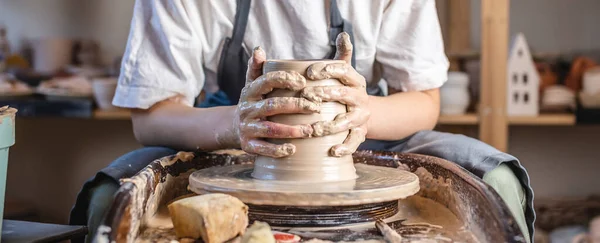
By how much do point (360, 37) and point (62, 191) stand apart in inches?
90.9

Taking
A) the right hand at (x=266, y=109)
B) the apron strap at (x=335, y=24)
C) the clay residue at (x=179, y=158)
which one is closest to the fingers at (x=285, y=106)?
the right hand at (x=266, y=109)

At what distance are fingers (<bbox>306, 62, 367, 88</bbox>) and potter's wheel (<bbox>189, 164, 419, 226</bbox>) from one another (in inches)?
6.2

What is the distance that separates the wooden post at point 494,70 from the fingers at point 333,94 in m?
1.49

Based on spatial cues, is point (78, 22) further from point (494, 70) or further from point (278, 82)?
point (278, 82)

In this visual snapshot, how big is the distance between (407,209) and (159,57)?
703mm

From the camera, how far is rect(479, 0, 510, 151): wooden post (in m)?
2.38

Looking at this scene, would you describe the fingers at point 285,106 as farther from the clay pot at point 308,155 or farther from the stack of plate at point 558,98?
the stack of plate at point 558,98

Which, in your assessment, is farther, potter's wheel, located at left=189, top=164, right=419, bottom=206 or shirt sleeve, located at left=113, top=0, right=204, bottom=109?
shirt sleeve, located at left=113, top=0, right=204, bottom=109

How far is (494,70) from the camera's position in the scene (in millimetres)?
2404

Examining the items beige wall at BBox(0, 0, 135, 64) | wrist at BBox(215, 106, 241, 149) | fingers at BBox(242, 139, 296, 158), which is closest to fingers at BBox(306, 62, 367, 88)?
fingers at BBox(242, 139, 296, 158)

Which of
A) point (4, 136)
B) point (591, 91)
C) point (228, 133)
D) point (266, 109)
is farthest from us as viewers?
point (591, 91)

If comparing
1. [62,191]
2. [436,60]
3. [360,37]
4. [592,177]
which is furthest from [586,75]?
[62,191]

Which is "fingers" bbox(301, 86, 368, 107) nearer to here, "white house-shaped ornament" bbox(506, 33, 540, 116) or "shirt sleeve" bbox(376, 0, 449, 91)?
"shirt sleeve" bbox(376, 0, 449, 91)

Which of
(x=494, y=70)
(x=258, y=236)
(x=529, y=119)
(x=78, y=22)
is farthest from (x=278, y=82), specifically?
(x=78, y=22)
